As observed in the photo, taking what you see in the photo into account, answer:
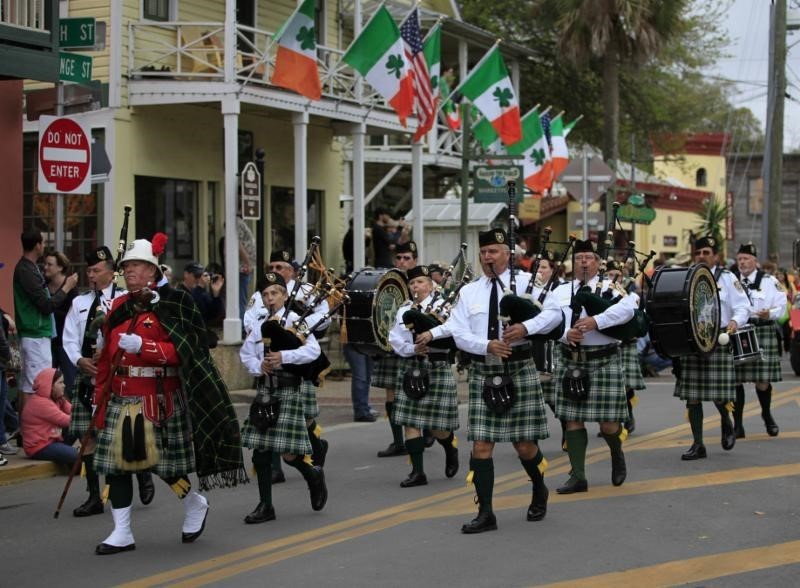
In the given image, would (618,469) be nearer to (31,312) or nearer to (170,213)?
(31,312)

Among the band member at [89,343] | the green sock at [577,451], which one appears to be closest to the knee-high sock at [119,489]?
the band member at [89,343]

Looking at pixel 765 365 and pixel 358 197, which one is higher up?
pixel 358 197

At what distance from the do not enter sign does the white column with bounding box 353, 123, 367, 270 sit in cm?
903

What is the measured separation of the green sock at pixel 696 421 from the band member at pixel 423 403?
2235 mm

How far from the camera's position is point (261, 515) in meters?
8.78


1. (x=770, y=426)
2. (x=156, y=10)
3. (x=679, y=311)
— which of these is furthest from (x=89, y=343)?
(x=156, y=10)

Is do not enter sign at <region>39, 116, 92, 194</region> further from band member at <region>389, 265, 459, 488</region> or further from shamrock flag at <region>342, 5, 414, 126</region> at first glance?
shamrock flag at <region>342, 5, 414, 126</region>

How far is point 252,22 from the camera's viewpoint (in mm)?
21219

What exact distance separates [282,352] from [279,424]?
0.50 meters

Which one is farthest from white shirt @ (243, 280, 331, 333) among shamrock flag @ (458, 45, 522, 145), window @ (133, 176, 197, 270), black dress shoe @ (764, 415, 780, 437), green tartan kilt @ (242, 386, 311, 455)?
shamrock flag @ (458, 45, 522, 145)

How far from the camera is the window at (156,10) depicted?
19.0m

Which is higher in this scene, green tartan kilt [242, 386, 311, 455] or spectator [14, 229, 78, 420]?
spectator [14, 229, 78, 420]

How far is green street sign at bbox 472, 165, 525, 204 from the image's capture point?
20.0m

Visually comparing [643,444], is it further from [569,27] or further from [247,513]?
[569,27]
